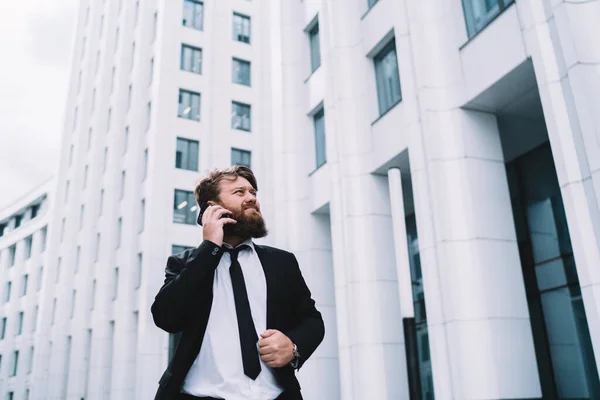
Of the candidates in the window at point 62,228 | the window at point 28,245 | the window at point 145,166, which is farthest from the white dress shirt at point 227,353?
the window at point 28,245

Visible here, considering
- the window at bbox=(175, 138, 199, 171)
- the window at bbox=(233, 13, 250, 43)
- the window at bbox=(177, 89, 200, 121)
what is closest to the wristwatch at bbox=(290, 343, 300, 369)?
the window at bbox=(175, 138, 199, 171)

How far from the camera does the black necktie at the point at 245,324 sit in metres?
2.34

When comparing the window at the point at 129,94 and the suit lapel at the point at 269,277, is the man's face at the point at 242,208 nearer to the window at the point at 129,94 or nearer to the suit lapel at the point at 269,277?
the suit lapel at the point at 269,277

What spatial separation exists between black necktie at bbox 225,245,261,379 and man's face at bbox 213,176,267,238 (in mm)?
159

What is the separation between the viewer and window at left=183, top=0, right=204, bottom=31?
29797mm

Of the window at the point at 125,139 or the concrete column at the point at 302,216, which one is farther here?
the window at the point at 125,139

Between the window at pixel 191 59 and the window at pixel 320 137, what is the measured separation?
45.3 feet

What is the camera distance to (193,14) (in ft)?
98.8

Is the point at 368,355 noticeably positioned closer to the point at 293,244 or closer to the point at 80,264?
the point at 293,244

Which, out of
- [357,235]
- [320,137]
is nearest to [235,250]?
A: [357,235]

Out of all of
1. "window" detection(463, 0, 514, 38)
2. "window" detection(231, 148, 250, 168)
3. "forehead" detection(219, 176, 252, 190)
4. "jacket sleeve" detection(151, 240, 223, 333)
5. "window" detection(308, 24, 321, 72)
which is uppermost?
"window" detection(231, 148, 250, 168)

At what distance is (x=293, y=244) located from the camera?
16.3m

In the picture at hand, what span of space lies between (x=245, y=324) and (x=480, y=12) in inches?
396

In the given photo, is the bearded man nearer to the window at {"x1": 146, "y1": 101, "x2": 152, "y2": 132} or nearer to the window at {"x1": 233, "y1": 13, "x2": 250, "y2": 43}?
the window at {"x1": 146, "y1": 101, "x2": 152, "y2": 132}
